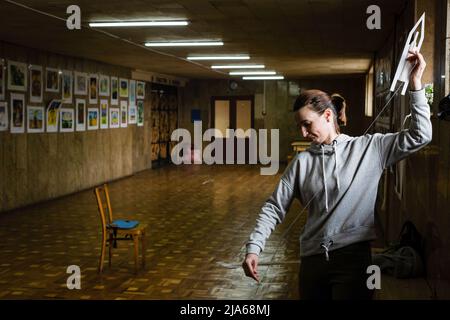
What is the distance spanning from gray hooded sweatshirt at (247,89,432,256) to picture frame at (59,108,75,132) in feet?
28.0

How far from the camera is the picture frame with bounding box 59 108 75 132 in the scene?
10.1 meters

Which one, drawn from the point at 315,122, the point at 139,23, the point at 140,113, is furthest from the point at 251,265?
the point at 140,113

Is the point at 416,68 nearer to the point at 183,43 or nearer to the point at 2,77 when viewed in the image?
the point at 183,43

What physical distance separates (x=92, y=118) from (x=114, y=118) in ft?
3.72

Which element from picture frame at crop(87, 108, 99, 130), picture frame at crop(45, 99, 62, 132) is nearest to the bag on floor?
picture frame at crop(45, 99, 62, 132)

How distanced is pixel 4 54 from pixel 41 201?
2.51 metres

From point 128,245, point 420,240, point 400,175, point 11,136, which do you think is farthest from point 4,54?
point 420,240

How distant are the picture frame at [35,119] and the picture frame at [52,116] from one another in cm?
14

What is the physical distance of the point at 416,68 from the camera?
2008 millimetres

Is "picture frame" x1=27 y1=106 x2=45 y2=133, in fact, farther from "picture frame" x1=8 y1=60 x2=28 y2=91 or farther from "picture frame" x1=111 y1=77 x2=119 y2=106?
"picture frame" x1=111 y1=77 x2=119 y2=106

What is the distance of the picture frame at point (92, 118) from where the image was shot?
11148mm

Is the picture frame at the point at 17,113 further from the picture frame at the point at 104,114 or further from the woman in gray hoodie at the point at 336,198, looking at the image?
the woman in gray hoodie at the point at 336,198
